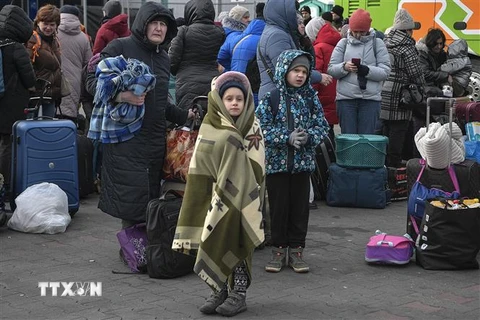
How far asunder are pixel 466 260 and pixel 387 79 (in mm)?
3965

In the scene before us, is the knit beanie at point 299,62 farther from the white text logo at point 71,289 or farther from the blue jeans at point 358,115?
the blue jeans at point 358,115

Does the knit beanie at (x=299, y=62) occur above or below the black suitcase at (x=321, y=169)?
above

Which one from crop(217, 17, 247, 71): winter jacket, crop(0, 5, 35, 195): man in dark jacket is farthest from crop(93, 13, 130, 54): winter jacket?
crop(0, 5, 35, 195): man in dark jacket

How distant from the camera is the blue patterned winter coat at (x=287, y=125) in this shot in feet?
24.1

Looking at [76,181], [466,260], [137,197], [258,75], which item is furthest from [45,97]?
[466,260]

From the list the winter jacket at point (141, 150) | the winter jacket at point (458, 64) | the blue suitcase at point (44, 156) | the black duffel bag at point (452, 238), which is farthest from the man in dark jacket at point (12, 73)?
the winter jacket at point (458, 64)

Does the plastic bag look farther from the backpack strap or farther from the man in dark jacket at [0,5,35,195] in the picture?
the backpack strap

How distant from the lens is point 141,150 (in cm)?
745

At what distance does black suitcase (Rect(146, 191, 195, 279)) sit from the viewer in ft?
23.5

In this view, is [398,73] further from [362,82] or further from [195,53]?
[195,53]

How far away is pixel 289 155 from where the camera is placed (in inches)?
290

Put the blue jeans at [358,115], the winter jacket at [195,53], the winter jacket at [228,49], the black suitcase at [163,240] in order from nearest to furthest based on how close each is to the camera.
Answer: the black suitcase at [163,240] < the winter jacket at [195,53] < the winter jacket at [228,49] < the blue jeans at [358,115]

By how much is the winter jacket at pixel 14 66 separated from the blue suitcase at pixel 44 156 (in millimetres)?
353

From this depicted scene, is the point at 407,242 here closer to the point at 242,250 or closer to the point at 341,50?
the point at 242,250
